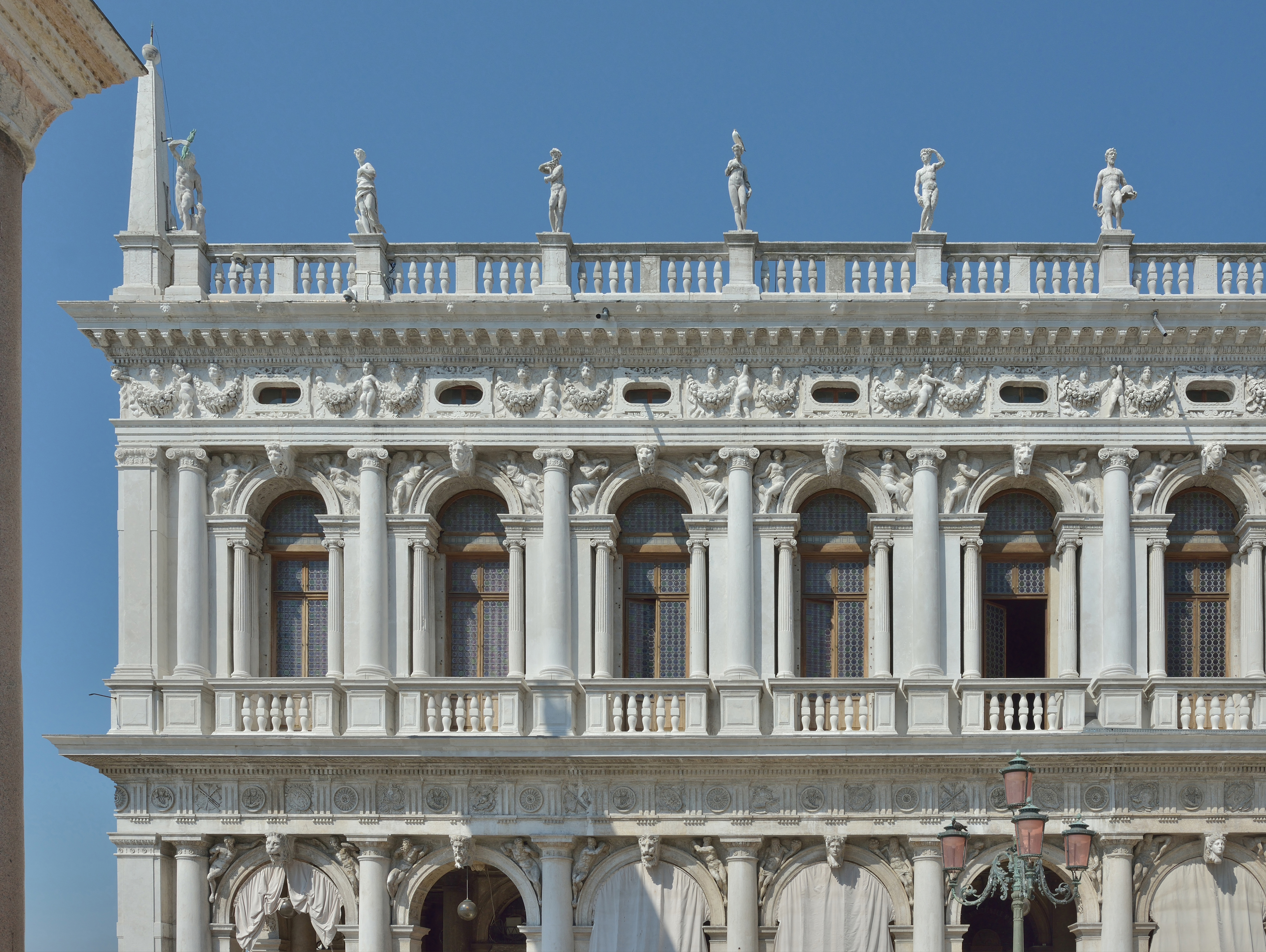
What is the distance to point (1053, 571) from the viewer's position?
22781 millimetres

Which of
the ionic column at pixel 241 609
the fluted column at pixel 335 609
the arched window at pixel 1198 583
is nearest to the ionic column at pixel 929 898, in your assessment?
the arched window at pixel 1198 583

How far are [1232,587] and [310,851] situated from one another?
12.8 metres

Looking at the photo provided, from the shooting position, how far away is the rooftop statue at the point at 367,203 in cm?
2320

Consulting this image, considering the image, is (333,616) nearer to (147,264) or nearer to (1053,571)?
(147,264)

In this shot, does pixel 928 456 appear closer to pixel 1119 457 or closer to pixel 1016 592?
pixel 1016 592

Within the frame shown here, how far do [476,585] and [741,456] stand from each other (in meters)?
4.05

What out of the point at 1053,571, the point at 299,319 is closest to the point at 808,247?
the point at 1053,571

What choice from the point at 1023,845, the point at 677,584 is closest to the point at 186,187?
the point at 677,584

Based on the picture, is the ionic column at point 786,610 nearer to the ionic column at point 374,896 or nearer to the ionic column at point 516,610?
the ionic column at point 516,610

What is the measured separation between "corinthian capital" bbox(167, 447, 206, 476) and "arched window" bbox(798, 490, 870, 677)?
815 cm

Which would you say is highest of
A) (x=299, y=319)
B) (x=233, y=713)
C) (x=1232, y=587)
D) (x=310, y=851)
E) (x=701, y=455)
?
(x=299, y=319)

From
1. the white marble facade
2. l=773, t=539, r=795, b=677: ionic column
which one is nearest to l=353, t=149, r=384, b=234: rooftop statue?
the white marble facade

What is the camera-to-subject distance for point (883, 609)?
22.4m

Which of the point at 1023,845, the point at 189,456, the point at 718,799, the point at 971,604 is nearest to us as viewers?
the point at 1023,845
